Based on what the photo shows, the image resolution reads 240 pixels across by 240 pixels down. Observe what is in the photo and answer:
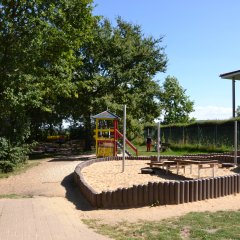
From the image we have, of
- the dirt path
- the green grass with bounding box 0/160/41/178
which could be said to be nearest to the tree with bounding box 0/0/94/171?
the green grass with bounding box 0/160/41/178

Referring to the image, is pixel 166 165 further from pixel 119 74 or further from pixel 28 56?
pixel 119 74

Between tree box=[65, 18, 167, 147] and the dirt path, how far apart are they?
983cm

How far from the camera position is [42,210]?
948cm

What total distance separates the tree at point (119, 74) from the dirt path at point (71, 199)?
9830mm

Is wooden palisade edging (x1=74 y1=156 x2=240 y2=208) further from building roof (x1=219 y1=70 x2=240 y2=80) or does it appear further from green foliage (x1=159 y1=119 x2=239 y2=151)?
building roof (x1=219 y1=70 x2=240 y2=80)

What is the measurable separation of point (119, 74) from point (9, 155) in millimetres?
11450

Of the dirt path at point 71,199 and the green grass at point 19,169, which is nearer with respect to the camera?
the dirt path at point 71,199

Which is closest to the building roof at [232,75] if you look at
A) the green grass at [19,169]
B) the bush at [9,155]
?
the green grass at [19,169]

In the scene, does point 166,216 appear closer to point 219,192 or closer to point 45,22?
point 219,192

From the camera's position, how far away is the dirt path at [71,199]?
899cm

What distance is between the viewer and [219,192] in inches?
418

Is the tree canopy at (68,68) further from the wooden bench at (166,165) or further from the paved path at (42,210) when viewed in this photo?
the wooden bench at (166,165)

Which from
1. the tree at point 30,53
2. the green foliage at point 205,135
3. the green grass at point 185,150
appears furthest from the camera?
the green foliage at point 205,135

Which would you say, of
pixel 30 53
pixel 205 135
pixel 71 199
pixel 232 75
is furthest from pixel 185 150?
pixel 71 199
